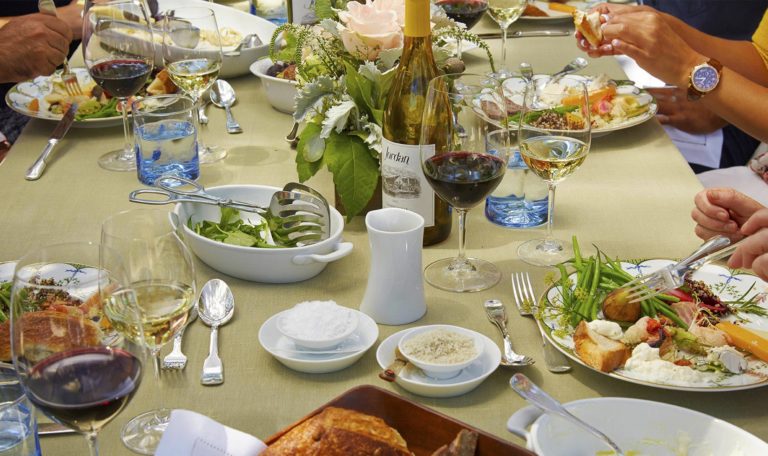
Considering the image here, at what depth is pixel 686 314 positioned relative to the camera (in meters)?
1.10

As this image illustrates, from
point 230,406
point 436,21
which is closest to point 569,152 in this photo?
point 436,21

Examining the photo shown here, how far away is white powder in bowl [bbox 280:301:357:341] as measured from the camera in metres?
1.06

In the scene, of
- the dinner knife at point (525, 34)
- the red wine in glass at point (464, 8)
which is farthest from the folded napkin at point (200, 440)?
the dinner knife at point (525, 34)

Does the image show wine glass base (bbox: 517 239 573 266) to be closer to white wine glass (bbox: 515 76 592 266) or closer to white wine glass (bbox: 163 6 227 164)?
white wine glass (bbox: 515 76 592 266)

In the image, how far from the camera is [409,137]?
4.40 ft

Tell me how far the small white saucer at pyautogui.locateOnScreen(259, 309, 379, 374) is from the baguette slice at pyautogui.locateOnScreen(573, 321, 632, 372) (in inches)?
9.6

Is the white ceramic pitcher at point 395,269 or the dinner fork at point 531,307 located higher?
the white ceramic pitcher at point 395,269

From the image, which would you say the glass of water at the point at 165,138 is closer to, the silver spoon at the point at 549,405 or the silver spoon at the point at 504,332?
the silver spoon at the point at 504,332

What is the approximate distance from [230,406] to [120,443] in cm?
12

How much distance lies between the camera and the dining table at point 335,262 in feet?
3.24

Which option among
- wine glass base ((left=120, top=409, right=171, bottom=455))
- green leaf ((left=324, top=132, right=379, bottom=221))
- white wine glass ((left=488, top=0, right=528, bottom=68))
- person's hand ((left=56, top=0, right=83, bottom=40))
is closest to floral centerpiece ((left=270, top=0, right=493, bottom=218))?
green leaf ((left=324, top=132, right=379, bottom=221))

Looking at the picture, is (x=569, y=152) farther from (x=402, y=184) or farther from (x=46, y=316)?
(x=46, y=316)

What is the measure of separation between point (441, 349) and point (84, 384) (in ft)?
1.37

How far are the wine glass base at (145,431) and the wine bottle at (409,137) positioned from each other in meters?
0.51
